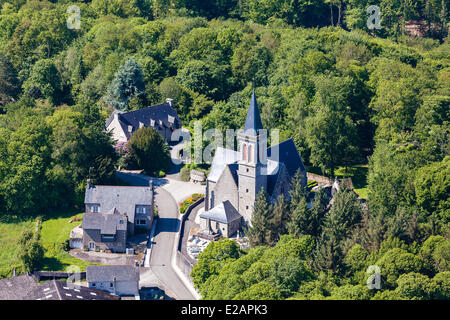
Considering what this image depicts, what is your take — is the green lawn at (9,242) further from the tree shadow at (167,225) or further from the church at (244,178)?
the church at (244,178)

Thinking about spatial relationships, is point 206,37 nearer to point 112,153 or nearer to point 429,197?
point 112,153

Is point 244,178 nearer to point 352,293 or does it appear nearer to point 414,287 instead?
point 352,293

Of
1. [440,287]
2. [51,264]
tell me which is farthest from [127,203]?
[440,287]

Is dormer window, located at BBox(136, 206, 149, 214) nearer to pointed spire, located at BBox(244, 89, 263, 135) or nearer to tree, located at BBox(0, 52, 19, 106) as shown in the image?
pointed spire, located at BBox(244, 89, 263, 135)

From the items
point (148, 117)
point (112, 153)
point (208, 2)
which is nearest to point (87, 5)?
point (208, 2)

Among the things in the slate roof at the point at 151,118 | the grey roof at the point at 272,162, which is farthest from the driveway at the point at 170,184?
the grey roof at the point at 272,162

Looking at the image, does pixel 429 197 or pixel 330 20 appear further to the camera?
pixel 330 20

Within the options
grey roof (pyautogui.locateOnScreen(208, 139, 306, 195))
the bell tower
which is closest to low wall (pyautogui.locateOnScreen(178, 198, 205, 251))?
grey roof (pyautogui.locateOnScreen(208, 139, 306, 195))
